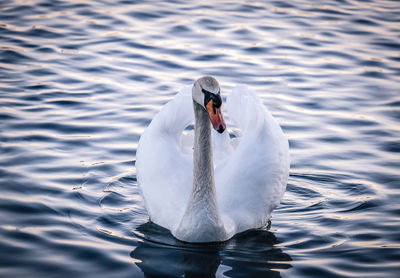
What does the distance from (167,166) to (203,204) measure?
0.89 metres

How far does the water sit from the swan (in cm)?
24

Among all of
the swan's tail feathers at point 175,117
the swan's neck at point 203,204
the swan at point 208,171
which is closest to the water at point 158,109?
the swan's neck at point 203,204

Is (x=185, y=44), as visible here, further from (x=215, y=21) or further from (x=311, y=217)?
(x=311, y=217)

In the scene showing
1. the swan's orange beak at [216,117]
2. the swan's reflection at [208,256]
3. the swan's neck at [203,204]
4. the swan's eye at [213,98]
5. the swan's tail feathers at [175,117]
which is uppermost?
the swan's eye at [213,98]

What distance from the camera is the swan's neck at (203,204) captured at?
7098 mm

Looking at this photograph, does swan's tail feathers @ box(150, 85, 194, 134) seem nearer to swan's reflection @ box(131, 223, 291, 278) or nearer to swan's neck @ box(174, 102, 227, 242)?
swan's neck @ box(174, 102, 227, 242)

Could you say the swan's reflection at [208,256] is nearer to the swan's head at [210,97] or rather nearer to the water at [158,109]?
the water at [158,109]

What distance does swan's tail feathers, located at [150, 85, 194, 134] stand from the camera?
27.0ft

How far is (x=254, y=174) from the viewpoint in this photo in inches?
303

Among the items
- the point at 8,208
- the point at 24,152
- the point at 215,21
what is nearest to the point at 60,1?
the point at 215,21

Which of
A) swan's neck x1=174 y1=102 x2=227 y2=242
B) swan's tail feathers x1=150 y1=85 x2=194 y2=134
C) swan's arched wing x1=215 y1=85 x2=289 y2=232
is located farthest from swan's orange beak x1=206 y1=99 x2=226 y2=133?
swan's tail feathers x1=150 y1=85 x2=194 y2=134

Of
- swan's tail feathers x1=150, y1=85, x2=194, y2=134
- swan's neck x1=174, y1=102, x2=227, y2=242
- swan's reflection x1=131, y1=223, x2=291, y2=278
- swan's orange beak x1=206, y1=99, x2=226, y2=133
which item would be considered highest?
swan's orange beak x1=206, y1=99, x2=226, y2=133

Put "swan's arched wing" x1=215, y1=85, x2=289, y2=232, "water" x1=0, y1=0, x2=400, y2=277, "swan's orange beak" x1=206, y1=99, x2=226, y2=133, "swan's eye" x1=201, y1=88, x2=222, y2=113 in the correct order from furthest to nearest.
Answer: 1. "swan's arched wing" x1=215, y1=85, x2=289, y2=232
2. "water" x1=0, y1=0, x2=400, y2=277
3. "swan's eye" x1=201, y1=88, x2=222, y2=113
4. "swan's orange beak" x1=206, y1=99, x2=226, y2=133

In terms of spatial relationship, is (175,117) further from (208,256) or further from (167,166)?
(208,256)
